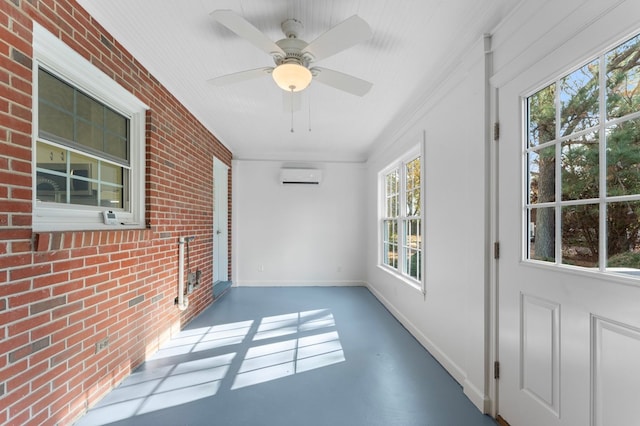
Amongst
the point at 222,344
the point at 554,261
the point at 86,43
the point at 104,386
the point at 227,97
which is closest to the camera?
the point at 554,261

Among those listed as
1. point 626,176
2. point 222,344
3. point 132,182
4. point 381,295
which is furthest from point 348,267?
point 626,176

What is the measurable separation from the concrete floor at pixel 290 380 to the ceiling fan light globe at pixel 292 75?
6.85 ft

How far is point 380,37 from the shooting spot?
208 centimetres

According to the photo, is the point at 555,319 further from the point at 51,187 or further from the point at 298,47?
the point at 51,187

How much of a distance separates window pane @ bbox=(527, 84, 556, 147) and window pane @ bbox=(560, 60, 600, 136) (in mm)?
61

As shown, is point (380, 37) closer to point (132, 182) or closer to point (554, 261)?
point (554, 261)

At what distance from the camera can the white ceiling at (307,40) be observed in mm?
1803

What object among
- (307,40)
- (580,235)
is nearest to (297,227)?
(307,40)

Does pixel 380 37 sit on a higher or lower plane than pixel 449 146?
higher

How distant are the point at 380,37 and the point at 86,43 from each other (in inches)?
73.0

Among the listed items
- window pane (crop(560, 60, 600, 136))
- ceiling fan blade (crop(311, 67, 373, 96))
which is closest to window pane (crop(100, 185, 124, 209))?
ceiling fan blade (crop(311, 67, 373, 96))

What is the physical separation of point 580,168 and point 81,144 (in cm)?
280

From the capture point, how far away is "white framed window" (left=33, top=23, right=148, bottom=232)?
5.44 ft

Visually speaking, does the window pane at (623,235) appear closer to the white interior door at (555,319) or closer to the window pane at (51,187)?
the white interior door at (555,319)
